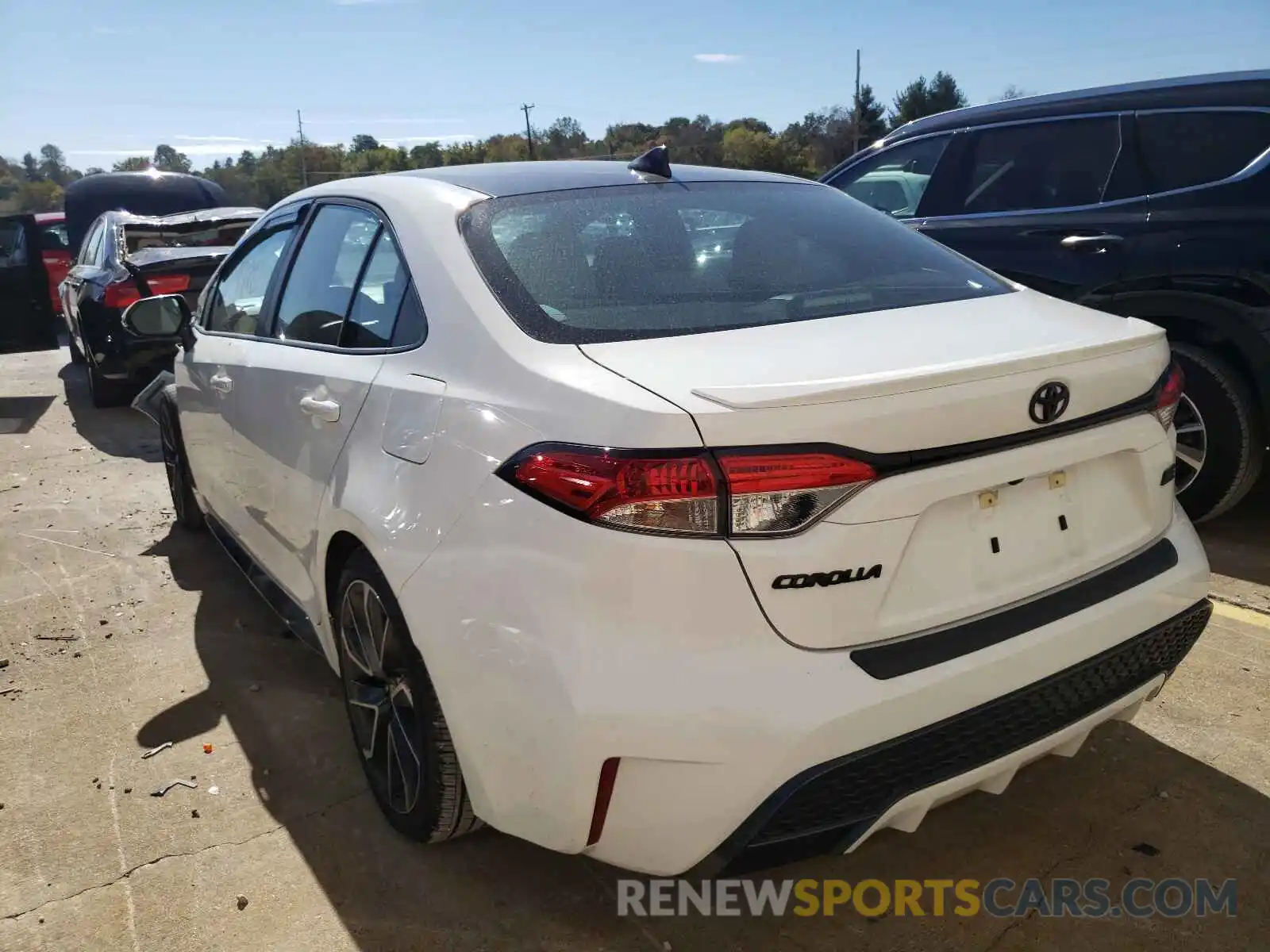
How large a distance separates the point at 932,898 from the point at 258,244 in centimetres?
307

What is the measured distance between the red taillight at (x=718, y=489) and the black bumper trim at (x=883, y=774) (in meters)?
0.45

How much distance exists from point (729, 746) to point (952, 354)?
85 centimetres

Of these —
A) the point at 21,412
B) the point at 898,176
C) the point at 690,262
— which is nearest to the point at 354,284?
the point at 690,262

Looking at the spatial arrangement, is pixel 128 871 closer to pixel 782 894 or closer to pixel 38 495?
pixel 782 894

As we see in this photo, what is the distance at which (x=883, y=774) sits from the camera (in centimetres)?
184

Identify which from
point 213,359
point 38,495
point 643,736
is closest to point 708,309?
point 643,736

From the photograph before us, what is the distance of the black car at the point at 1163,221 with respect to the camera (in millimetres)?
4055

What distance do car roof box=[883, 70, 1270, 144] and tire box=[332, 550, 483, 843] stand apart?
13.3 feet

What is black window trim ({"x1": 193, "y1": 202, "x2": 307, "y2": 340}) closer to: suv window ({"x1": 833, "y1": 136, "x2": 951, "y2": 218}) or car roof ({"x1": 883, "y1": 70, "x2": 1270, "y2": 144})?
suv window ({"x1": 833, "y1": 136, "x2": 951, "y2": 218})

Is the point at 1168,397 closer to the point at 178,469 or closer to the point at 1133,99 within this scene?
the point at 1133,99

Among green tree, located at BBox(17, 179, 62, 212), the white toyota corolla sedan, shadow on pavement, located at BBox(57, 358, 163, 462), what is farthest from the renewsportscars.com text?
green tree, located at BBox(17, 179, 62, 212)

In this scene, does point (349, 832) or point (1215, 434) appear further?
point (1215, 434)

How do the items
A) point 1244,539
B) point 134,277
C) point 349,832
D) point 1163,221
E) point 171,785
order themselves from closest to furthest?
point 349,832, point 171,785, point 1163,221, point 1244,539, point 134,277

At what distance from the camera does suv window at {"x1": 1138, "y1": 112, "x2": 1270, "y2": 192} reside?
4.17 metres
